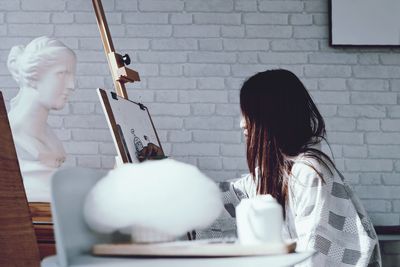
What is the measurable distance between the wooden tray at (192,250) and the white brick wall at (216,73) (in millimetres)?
2256

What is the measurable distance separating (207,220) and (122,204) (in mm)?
102

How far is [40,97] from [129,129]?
0.34m

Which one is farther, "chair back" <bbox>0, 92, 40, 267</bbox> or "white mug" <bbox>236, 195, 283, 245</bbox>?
"chair back" <bbox>0, 92, 40, 267</bbox>

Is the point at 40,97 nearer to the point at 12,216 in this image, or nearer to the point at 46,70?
the point at 46,70

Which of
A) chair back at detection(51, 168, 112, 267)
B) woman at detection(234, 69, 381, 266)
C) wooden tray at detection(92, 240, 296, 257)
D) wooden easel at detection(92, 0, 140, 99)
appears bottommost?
woman at detection(234, 69, 381, 266)

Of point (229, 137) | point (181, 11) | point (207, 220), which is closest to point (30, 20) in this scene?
point (181, 11)

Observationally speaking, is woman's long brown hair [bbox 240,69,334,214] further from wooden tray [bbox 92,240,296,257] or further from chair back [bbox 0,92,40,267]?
wooden tray [bbox 92,240,296,257]

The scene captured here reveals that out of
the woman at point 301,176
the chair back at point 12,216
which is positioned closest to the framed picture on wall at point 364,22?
the woman at point 301,176

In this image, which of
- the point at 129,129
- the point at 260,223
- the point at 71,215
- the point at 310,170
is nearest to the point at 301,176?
the point at 310,170

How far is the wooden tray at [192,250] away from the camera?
2.05ft

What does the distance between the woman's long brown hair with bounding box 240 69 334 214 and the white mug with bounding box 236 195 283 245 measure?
0.95 metres

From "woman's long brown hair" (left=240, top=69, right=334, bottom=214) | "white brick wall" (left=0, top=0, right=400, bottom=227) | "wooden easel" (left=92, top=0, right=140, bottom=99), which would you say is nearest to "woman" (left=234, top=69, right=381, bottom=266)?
"woman's long brown hair" (left=240, top=69, right=334, bottom=214)

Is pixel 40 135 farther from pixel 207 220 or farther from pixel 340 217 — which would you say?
pixel 207 220

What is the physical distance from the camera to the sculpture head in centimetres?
197
